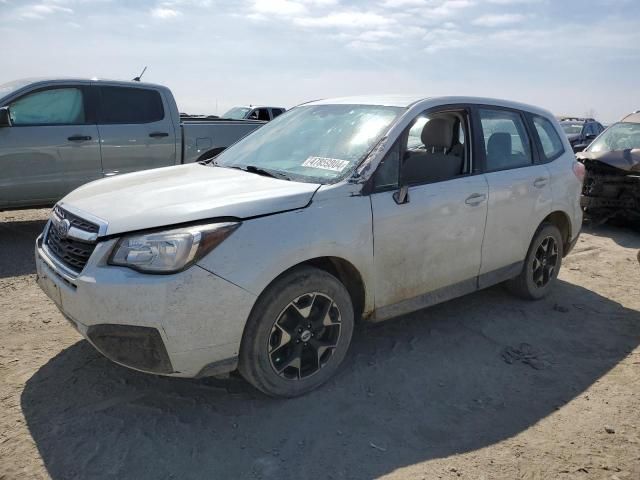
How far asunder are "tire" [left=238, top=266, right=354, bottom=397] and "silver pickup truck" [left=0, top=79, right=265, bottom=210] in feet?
15.9

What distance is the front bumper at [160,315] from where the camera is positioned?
257cm

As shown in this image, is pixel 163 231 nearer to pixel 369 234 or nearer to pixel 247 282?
pixel 247 282

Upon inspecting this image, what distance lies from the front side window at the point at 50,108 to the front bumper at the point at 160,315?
4.52 meters

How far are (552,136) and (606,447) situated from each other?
3031 mm

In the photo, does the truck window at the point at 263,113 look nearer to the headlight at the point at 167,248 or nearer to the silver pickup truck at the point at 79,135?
the silver pickup truck at the point at 79,135

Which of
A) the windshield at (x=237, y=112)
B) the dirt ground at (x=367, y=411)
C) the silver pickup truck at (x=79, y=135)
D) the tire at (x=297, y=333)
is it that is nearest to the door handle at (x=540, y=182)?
the dirt ground at (x=367, y=411)

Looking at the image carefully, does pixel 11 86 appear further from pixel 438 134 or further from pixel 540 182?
pixel 540 182

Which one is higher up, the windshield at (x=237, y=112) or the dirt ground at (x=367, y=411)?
the windshield at (x=237, y=112)

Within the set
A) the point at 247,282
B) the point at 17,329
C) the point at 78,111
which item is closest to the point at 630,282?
the point at 247,282

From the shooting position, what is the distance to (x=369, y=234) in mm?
3221

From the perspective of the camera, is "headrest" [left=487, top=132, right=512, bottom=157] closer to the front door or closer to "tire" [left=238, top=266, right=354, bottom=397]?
the front door

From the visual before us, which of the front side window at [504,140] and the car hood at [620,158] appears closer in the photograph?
the front side window at [504,140]

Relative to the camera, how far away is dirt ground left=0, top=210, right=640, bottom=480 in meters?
2.59

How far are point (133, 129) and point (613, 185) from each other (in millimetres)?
7134
